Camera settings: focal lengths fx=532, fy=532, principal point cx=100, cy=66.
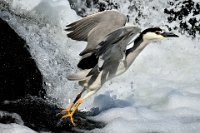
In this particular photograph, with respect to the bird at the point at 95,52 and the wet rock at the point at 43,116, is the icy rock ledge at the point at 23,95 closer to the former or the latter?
the wet rock at the point at 43,116

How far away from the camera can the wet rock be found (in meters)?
4.58

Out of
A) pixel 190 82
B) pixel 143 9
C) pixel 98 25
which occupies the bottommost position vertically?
pixel 190 82

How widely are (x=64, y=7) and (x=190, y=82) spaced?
2051 mm

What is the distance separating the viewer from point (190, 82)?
6.86m

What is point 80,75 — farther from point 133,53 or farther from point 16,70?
point 16,70

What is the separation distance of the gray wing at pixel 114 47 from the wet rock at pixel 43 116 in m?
0.47

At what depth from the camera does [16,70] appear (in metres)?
5.48

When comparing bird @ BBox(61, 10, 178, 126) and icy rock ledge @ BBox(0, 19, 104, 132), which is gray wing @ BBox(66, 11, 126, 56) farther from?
icy rock ledge @ BBox(0, 19, 104, 132)

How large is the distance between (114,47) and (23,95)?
1136 millimetres

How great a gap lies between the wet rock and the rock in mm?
172

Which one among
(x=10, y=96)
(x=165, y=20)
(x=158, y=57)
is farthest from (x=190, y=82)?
(x=10, y=96)

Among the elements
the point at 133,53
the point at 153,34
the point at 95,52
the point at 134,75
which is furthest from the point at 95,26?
the point at 134,75

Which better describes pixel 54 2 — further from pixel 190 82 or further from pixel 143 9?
pixel 190 82

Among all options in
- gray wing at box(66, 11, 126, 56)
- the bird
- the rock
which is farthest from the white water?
gray wing at box(66, 11, 126, 56)
